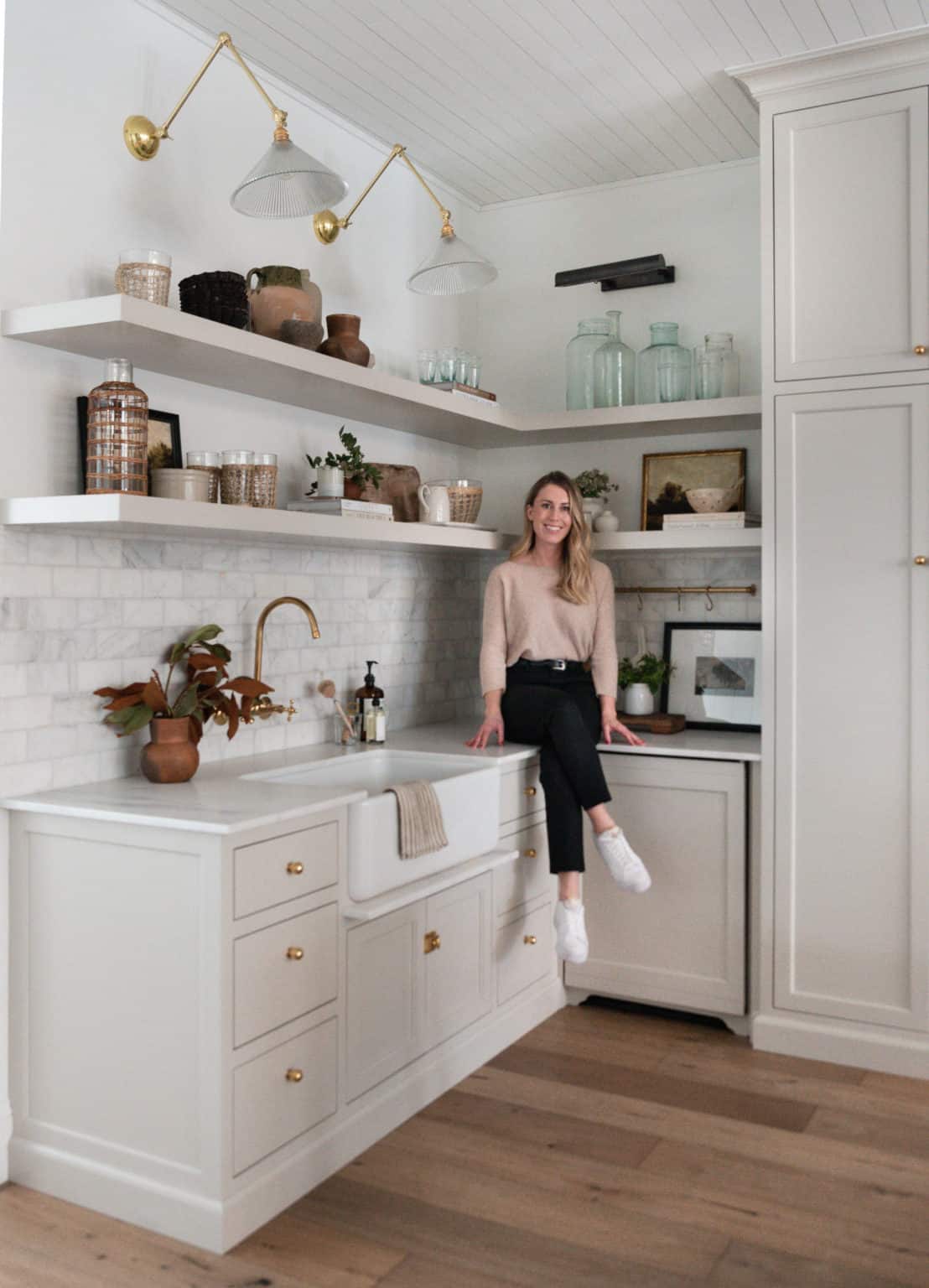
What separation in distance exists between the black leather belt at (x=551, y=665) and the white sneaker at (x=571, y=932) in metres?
0.73

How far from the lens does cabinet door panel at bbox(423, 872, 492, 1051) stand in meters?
2.91

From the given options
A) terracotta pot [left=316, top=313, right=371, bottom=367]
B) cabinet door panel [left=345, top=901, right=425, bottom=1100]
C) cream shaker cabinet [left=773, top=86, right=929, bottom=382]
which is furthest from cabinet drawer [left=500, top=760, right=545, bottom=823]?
cream shaker cabinet [left=773, top=86, right=929, bottom=382]

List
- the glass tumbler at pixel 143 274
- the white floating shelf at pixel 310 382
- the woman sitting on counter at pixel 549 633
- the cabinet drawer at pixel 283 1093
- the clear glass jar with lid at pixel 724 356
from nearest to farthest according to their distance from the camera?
1. the cabinet drawer at pixel 283 1093
2. the white floating shelf at pixel 310 382
3. the glass tumbler at pixel 143 274
4. the woman sitting on counter at pixel 549 633
5. the clear glass jar with lid at pixel 724 356

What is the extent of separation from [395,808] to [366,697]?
87 cm

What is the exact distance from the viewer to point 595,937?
3582 mm

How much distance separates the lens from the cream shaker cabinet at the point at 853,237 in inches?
120

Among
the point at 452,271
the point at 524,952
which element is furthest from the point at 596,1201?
the point at 452,271

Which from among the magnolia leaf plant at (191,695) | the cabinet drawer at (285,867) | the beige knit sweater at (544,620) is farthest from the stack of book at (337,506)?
the cabinet drawer at (285,867)

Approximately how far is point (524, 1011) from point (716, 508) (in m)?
1.68

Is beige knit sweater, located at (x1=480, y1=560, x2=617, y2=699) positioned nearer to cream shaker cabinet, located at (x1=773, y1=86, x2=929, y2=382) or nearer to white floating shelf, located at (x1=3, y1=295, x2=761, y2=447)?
white floating shelf, located at (x1=3, y1=295, x2=761, y2=447)

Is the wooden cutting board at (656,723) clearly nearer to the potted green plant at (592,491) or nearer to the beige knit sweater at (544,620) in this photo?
the beige knit sweater at (544,620)

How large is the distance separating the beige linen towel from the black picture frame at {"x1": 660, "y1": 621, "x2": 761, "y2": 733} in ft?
4.44

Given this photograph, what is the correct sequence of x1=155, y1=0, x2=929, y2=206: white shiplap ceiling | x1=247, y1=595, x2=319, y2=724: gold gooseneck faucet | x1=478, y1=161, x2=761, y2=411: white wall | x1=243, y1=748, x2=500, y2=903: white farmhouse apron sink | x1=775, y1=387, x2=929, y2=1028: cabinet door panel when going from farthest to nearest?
x1=478, y1=161, x2=761, y2=411: white wall < x1=775, y1=387, x2=929, y2=1028: cabinet door panel < x1=247, y1=595, x2=319, y2=724: gold gooseneck faucet < x1=155, y1=0, x2=929, y2=206: white shiplap ceiling < x1=243, y1=748, x2=500, y2=903: white farmhouse apron sink

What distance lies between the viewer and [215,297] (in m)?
2.64
